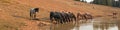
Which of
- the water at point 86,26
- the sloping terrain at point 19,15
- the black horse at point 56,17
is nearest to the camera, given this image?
the sloping terrain at point 19,15

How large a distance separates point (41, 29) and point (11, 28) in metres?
3.54

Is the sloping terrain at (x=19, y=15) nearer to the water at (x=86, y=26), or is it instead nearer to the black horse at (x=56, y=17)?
the black horse at (x=56, y=17)

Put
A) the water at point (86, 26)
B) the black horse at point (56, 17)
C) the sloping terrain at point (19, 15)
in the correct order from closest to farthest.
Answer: the sloping terrain at point (19, 15)
the water at point (86, 26)
the black horse at point (56, 17)

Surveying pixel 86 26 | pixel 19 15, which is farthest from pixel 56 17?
pixel 19 15

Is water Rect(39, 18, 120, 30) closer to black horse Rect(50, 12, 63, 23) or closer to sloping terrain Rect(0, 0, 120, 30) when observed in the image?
black horse Rect(50, 12, 63, 23)

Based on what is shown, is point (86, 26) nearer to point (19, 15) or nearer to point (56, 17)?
point (56, 17)

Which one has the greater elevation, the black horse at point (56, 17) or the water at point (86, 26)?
the black horse at point (56, 17)

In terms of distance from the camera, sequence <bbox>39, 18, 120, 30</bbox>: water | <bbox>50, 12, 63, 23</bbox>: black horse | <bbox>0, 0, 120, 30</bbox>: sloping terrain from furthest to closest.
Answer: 1. <bbox>50, 12, 63, 23</bbox>: black horse
2. <bbox>39, 18, 120, 30</bbox>: water
3. <bbox>0, 0, 120, 30</bbox>: sloping terrain

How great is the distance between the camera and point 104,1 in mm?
93562

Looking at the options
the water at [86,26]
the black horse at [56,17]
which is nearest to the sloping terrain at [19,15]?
the black horse at [56,17]

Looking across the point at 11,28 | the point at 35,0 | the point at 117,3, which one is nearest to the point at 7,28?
the point at 11,28

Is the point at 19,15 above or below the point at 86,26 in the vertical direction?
above

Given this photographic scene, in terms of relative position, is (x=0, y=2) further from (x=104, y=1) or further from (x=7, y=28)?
(x=104, y=1)

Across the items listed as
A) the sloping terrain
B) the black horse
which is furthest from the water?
the sloping terrain
